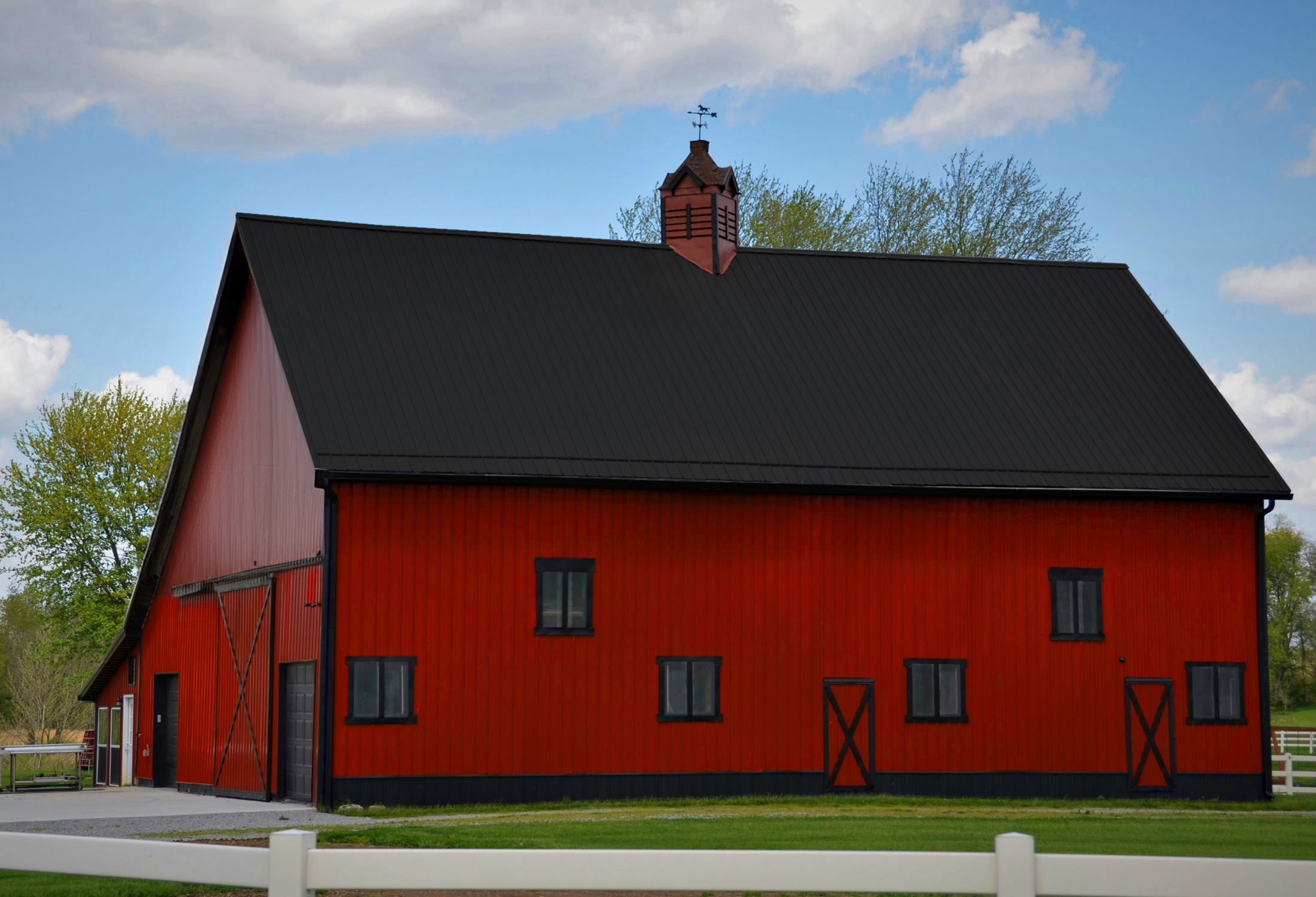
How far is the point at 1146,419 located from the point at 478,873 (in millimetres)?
21255

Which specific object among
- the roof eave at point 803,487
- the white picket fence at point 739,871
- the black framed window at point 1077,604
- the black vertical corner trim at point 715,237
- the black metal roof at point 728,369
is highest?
the black vertical corner trim at point 715,237

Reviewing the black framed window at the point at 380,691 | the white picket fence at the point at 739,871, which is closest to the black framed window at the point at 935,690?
the black framed window at the point at 380,691

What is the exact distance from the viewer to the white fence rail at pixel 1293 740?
35.2m

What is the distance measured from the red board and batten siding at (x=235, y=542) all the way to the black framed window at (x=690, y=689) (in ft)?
16.7

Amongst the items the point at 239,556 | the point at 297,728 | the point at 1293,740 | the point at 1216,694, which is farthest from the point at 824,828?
the point at 1293,740

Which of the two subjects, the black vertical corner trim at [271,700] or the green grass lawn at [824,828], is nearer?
the green grass lawn at [824,828]

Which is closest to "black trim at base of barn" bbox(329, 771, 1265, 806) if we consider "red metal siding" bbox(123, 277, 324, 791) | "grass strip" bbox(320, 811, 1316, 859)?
"red metal siding" bbox(123, 277, 324, 791)

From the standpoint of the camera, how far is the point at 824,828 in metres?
16.2

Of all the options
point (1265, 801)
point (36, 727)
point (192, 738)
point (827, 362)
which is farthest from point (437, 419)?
point (36, 727)

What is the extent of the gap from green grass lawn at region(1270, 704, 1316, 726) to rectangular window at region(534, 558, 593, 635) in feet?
171

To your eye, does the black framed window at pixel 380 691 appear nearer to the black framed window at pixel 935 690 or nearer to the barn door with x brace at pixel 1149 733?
the black framed window at pixel 935 690

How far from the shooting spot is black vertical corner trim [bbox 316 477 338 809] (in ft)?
67.3

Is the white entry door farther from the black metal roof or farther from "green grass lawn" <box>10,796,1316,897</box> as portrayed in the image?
"green grass lawn" <box>10,796,1316,897</box>

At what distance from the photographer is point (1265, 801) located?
23797 mm
